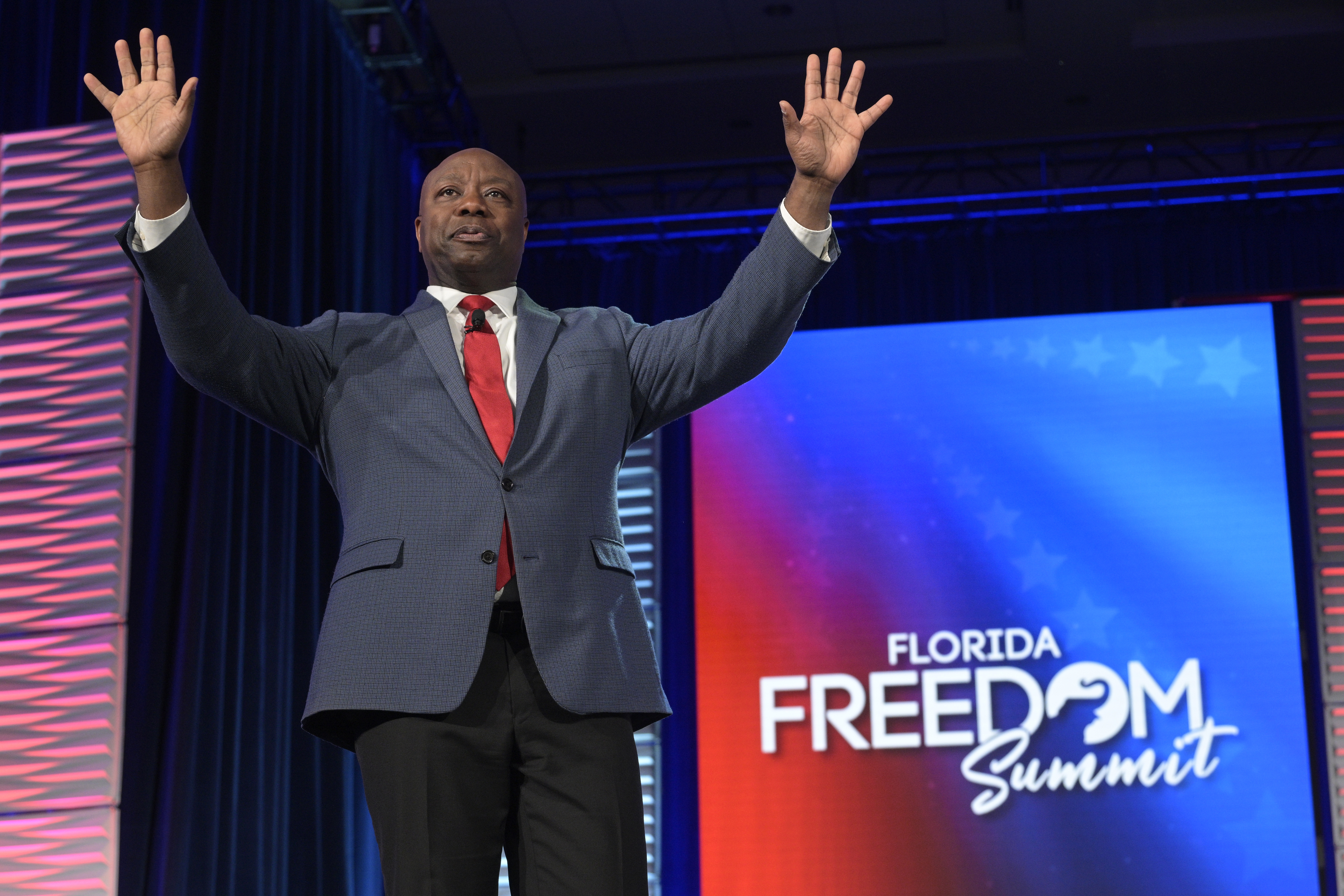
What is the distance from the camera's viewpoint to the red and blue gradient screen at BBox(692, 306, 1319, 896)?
15.3 ft

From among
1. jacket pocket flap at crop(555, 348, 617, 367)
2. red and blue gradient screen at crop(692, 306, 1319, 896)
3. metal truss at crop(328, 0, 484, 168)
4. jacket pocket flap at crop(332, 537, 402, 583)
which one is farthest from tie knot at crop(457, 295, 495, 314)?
metal truss at crop(328, 0, 484, 168)

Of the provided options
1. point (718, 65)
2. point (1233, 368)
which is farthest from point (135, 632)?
point (718, 65)

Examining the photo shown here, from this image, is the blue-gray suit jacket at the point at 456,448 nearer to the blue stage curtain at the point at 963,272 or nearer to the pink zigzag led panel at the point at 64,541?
the pink zigzag led panel at the point at 64,541

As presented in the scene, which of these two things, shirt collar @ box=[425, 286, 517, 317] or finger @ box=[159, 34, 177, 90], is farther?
shirt collar @ box=[425, 286, 517, 317]

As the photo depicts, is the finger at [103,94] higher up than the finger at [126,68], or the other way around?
→ the finger at [126,68]

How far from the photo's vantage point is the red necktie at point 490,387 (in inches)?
58.5

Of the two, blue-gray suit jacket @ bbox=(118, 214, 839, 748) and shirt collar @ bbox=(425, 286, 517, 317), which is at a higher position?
shirt collar @ bbox=(425, 286, 517, 317)

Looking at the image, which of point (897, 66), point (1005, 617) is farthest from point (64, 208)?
point (897, 66)

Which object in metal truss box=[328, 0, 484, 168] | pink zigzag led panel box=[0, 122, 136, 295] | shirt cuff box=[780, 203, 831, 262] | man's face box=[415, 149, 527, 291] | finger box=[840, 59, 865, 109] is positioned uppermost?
metal truss box=[328, 0, 484, 168]

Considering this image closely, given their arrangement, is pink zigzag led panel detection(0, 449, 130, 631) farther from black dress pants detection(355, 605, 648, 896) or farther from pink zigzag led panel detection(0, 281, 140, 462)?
black dress pants detection(355, 605, 648, 896)

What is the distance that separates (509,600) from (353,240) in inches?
155

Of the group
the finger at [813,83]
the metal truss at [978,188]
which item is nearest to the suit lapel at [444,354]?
the finger at [813,83]

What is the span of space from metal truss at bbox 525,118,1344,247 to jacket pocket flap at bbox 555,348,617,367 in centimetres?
499

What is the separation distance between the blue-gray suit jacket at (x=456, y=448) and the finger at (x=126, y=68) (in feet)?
0.64
